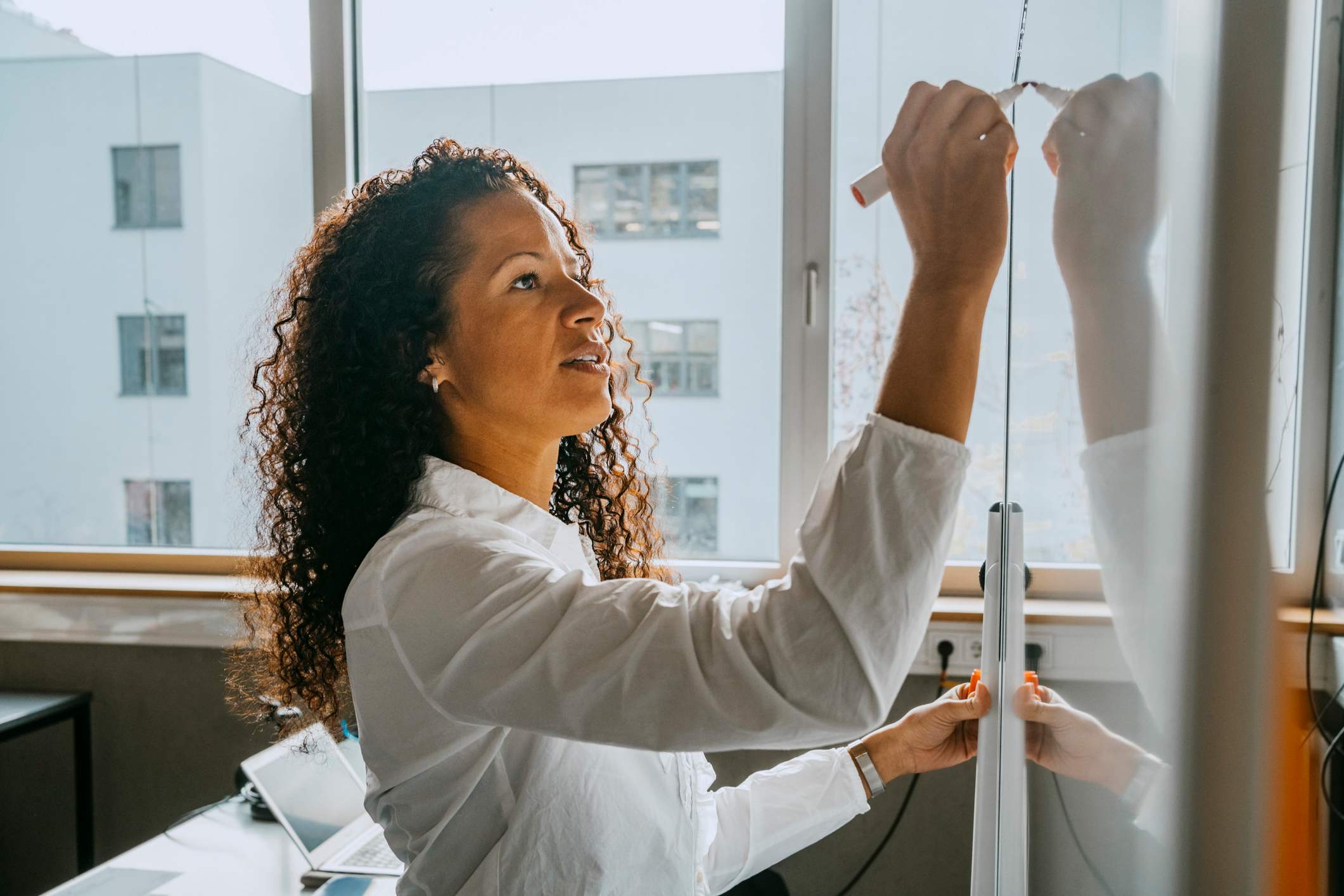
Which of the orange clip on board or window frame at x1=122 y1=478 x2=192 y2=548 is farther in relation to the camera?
window frame at x1=122 y1=478 x2=192 y2=548

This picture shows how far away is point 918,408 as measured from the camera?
0.50m

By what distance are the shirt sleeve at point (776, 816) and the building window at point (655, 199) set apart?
130 centimetres

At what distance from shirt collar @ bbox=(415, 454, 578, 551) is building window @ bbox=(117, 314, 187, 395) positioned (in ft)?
5.77

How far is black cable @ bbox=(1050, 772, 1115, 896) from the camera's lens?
13.6 inches

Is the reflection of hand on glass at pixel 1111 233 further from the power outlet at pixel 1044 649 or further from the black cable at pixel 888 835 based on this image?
the black cable at pixel 888 835

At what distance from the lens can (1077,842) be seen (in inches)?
16.9

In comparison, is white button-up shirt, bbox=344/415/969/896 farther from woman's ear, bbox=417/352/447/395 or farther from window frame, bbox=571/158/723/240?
window frame, bbox=571/158/723/240

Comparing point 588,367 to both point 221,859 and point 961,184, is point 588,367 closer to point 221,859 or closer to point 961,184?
point 961,184

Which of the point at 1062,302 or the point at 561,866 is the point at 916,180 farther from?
the point at 561,866

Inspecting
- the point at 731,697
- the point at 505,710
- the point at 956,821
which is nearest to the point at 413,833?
the point at 505,710

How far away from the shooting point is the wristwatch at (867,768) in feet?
3.29

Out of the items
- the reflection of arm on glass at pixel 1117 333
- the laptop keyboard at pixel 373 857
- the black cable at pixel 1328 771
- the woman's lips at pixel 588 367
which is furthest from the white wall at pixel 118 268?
the black cable at pixel 1328 771

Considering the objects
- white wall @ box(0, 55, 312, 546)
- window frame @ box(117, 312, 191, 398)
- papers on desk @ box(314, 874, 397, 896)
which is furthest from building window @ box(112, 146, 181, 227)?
papers on desk @ box(314, 874, 397, 896)

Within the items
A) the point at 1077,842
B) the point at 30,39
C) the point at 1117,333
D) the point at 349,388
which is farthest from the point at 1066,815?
the point at 30,39
